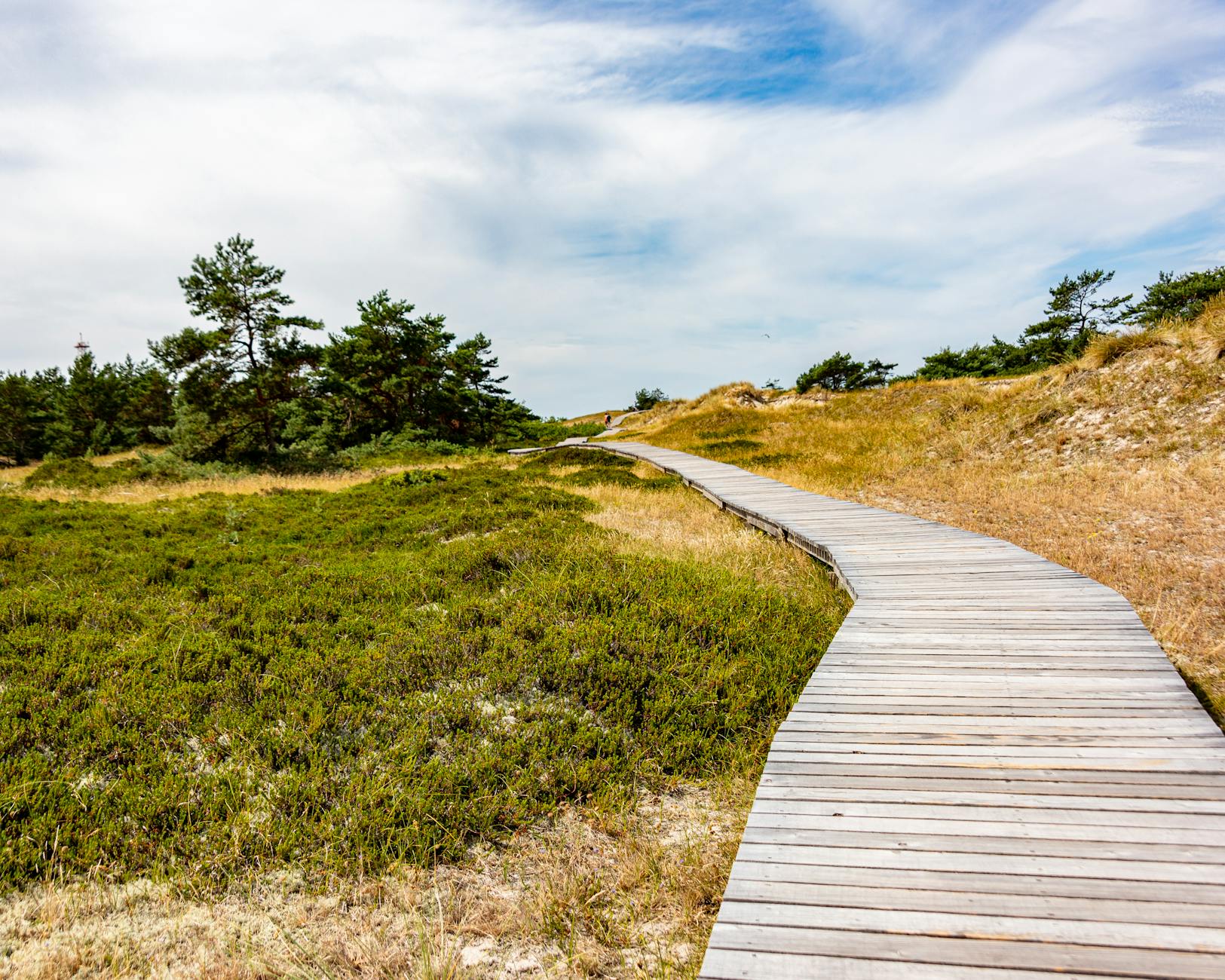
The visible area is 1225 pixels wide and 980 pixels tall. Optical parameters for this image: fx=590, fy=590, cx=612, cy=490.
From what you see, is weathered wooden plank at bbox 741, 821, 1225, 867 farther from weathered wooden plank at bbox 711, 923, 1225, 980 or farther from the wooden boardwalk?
weathered wooden plank at bbox 711, 923, 1225, 980

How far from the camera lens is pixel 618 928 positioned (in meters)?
2.67

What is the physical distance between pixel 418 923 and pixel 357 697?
2.20 m

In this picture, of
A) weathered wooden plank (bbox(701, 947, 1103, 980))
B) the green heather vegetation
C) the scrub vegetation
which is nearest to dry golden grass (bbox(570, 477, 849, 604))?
the scrub vegetation

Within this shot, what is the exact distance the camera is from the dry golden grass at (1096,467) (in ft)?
21.0

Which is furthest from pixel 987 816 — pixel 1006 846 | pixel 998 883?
pixel 998 883

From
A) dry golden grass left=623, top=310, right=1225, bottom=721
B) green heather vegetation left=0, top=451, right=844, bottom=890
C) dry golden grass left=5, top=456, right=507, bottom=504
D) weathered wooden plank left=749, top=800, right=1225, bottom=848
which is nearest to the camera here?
weathered wooden plank left=749, top=800, right=1225, bottom=848

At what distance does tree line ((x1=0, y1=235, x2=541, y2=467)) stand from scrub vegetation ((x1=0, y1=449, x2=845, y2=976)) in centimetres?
2419

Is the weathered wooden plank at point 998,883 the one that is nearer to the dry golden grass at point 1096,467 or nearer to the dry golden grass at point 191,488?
the dry golden grass at point 1096,467

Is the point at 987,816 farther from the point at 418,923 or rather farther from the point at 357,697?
the point at 357,697

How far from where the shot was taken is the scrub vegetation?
2.67 m

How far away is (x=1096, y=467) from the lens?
1152 cm

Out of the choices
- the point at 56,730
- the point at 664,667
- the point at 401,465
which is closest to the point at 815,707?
the point at 664,667

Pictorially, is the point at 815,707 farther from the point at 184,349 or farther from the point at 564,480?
the point at 184,349

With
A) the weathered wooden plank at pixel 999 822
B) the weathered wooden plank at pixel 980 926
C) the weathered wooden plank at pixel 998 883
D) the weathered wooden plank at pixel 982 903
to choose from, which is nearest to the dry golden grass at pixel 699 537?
the weathered wooden plank at pixel 999 822
